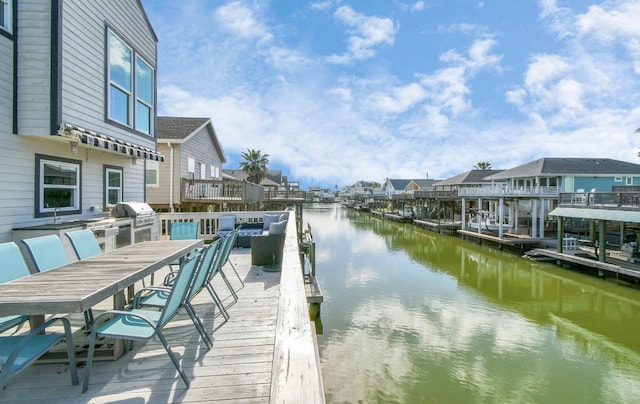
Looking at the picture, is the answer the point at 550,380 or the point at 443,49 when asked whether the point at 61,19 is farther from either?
the point at 443,49

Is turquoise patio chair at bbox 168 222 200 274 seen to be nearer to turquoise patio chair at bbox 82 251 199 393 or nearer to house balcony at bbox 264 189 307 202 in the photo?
turquoise patio chair at bbox 82 251 199 393

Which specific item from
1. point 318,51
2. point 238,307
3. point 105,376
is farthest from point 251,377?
point 318,51

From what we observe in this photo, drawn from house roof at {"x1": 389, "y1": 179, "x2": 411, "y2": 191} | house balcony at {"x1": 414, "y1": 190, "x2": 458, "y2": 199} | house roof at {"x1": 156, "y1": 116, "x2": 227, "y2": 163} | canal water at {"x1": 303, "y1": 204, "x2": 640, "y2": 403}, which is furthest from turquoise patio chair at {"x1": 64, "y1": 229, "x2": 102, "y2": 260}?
house roof at {"x1": 389, "y1": 179, "x2": 411, "y2": 191}

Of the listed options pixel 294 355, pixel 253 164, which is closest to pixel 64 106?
pixel 294 355

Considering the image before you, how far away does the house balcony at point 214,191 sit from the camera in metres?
12.8

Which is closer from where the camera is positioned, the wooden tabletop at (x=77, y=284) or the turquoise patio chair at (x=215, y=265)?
the wooden tabletop at (x=77, y=284)

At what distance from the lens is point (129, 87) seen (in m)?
7.48

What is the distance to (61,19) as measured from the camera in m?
5.20

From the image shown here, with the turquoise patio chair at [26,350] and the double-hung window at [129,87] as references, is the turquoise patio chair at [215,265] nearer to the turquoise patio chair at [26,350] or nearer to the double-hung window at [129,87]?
the turquoise patio chair at [26,350]

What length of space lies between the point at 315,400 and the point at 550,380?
7.28 meters

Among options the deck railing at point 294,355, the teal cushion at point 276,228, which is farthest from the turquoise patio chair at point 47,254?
the teal cushion at point 276,228

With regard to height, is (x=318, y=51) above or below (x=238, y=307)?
above

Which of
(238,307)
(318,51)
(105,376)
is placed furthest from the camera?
(318,51)

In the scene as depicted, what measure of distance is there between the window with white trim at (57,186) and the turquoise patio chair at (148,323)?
416 centimetres
